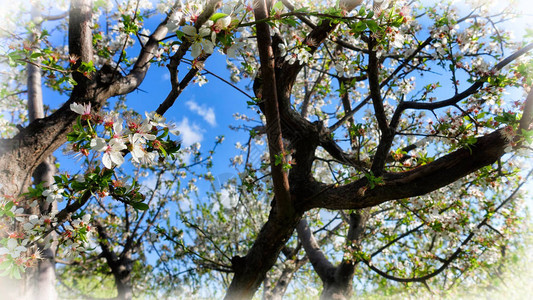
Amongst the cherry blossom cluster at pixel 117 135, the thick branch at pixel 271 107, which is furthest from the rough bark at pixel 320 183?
the cherry blossom cluster at pixel 117 135

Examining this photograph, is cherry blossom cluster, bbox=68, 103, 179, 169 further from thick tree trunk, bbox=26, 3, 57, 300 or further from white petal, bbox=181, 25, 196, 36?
thick tree trunk, bbox=26, 3, 57, 300

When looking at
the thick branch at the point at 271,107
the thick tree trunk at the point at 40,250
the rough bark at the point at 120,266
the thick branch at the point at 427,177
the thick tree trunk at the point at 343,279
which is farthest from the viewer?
the rough bark at the point at 120,266

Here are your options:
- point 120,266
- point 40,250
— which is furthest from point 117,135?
point 120,266

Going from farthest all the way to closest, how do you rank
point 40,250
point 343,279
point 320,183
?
point 343,279 → point 320,183 → point 40,250

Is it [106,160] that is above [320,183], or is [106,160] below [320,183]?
below

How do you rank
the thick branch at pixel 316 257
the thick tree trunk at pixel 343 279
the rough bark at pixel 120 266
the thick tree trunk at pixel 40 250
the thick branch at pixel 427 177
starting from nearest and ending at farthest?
the thick branch at pixel 427 177 → the thick tree trunk at pixel 40 250 → the thick tree trunk at pixel 343 279 → the thick branch at pixel 316 257 → the rough bark at pixel 120 266

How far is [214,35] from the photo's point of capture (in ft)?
3.32

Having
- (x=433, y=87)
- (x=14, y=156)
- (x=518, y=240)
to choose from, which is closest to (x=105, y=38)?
(x=14, y=156)

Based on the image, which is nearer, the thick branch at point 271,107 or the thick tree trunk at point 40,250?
the thick branch at point 271,107

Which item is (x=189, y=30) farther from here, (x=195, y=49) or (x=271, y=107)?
(x=271, y=107)

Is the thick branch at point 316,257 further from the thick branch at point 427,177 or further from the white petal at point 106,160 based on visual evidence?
the white petal at point 106,160

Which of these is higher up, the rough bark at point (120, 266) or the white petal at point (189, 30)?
the white petal at point (189, 30)

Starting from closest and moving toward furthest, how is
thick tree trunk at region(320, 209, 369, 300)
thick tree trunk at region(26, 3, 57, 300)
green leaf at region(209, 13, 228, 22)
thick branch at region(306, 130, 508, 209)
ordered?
1. green leaf at region(209, 13, 228, 22)
2. thick branch at region(306, 130, 508, 209)
3. thick tree trunk at region(26, 3, 57, 300)
4. thick tree trunk at region(320, 209, 369, 300)

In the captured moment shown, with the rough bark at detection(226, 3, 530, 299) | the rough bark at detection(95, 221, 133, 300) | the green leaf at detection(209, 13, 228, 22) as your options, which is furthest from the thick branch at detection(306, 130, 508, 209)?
the rough bark at detection(95, 221, 133, 300)
